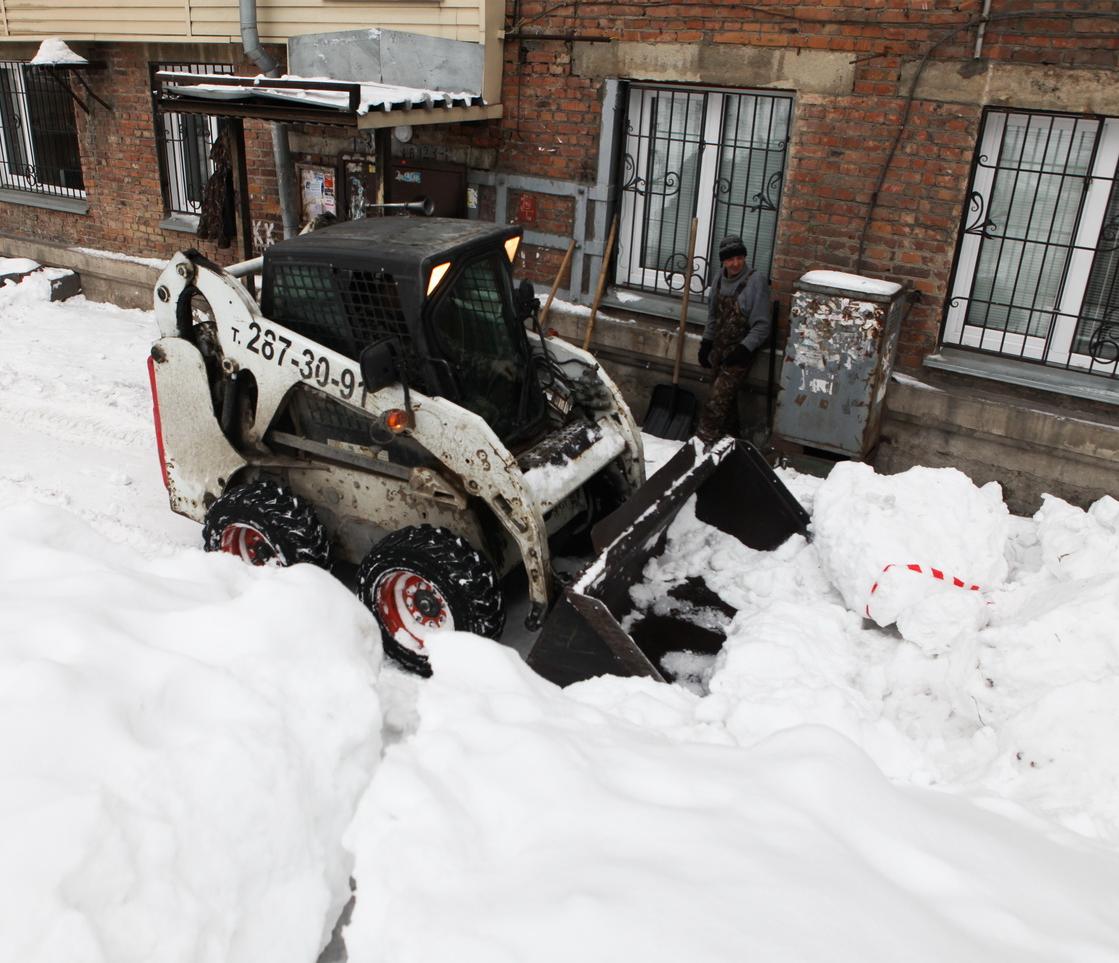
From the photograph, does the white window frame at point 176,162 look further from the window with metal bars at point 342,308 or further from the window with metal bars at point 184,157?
the window with metal bars at point 342,308

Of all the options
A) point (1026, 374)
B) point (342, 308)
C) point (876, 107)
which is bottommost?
point (1026, 374)

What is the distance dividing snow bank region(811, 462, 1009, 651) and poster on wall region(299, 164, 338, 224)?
5.80 metres

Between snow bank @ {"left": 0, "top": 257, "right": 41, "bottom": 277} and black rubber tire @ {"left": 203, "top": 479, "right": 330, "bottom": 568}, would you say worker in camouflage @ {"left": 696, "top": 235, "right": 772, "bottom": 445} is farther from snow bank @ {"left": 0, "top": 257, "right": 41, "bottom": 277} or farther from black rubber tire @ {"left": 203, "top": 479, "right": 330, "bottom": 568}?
snow bank @ {"left": 0, "top": 257, "right": 41, "bottom": 277}

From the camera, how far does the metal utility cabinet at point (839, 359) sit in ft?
20.5

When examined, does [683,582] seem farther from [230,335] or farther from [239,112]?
[239,112]

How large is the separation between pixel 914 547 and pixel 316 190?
21.8ft

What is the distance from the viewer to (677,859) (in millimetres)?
2152

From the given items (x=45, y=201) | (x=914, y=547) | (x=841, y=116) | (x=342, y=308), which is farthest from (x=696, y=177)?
(x=45, y=201)

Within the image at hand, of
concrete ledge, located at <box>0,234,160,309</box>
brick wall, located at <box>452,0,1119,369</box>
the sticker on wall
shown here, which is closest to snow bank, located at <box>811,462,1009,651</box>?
brick wall, located at <box>452,0,1119,369</box>

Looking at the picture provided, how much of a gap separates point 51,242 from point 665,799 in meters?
11.6

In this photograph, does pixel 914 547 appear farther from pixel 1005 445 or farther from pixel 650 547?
pixel 1005 445

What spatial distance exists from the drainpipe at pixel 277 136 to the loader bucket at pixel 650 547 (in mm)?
5753

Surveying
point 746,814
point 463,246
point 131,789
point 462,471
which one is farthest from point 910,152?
point 131,789

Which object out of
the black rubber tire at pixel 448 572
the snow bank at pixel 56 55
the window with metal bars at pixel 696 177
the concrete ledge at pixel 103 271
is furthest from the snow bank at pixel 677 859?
the snow bank at pixel 56 55
